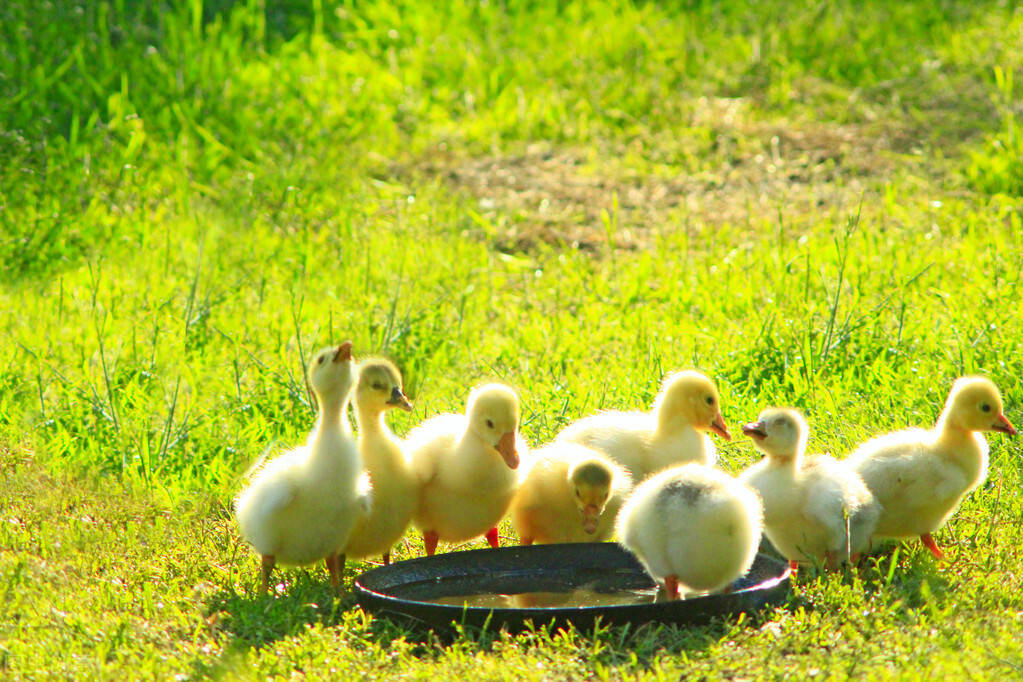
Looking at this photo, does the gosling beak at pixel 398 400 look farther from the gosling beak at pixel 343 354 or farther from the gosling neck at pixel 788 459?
the gosling neck at pixel 788 459

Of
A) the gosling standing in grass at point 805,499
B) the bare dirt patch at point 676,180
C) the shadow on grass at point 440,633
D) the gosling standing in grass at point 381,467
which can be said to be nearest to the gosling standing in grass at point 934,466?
the gosling standing in grass at point 805,499

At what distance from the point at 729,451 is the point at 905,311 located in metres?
1.71

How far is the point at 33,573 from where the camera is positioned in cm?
509

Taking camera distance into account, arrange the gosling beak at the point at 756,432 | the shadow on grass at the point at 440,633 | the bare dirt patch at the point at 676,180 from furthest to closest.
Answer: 1. the bare dirt patch at the point at 676,180
2. the gosling beak at the point at 756,432
3. the shadow on grass at the point at 440,633

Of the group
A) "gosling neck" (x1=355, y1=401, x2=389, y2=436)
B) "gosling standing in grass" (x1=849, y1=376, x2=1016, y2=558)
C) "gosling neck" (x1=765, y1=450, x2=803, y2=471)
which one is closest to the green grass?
"gosling standing in grass" (x1=849, y1=376, x2=1016, y2=558)

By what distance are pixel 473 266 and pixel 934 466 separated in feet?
14.3

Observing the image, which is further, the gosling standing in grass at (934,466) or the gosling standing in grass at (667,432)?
the gosling standing in grass at (667,432)

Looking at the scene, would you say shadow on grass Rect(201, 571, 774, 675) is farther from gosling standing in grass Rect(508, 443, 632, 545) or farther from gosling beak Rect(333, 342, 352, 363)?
gosling beak Rect(333, 342, 352, 363)

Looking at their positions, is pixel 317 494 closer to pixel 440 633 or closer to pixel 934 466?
pixel 440 633

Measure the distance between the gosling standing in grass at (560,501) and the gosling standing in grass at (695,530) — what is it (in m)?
0.43

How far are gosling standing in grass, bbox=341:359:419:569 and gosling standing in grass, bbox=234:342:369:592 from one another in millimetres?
154

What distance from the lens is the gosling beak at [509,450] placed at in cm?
516

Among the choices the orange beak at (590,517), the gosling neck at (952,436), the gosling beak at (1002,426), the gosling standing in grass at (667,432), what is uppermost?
the gosling beak at (1002,426)

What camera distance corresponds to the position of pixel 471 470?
5223mm
